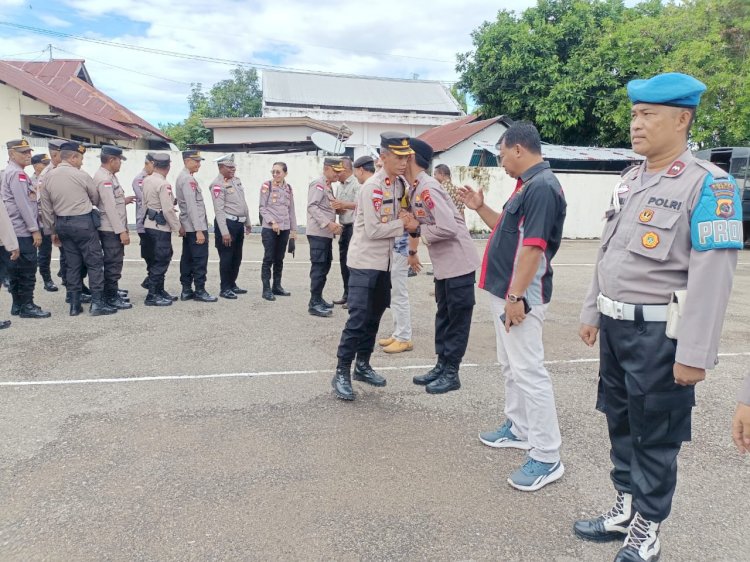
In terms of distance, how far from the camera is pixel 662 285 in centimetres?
210

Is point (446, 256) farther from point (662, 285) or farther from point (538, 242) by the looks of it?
point (662, 285)

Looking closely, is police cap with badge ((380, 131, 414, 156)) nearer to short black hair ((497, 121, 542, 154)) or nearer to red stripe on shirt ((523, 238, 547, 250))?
short black hair ((497, 121, 542, 154))

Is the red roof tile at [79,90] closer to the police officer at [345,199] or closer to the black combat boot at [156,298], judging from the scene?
the black combat boot at [156,298]

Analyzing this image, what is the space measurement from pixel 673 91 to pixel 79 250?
246 inches

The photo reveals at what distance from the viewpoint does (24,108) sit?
1593 centimetres

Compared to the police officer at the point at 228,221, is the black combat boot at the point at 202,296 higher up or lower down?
lower down

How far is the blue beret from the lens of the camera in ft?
6.68

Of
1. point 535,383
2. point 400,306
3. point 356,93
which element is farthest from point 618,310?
point 356,93

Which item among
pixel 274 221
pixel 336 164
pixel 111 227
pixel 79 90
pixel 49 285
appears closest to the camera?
pixel 111 227

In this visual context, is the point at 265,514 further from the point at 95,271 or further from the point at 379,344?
the point at 95,271

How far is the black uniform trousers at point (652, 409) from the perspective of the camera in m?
2.09

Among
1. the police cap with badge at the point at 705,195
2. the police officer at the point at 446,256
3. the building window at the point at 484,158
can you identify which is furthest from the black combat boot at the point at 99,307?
the building window at the point at 484,158

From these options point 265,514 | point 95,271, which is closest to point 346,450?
point 265,514

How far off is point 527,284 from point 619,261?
574 mm
